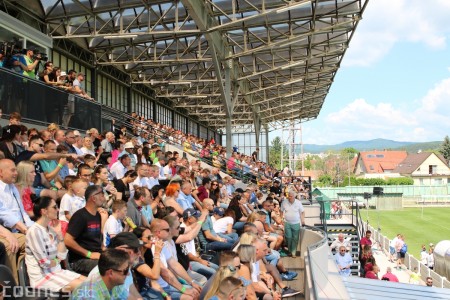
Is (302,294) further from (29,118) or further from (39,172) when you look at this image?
(29,118)

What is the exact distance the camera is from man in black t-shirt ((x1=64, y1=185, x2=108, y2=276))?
187 inches

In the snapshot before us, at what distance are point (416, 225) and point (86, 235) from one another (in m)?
38.6

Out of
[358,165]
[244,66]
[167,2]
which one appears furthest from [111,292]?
[358,165]

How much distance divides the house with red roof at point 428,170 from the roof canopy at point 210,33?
65.1 metres

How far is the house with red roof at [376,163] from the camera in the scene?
115 m

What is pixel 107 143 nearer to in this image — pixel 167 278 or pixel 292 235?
pixel 292 235

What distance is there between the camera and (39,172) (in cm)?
659

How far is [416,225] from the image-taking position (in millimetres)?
39156

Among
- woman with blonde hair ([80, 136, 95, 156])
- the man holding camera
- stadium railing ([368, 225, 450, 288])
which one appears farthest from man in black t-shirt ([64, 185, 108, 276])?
stadium railing ([368, 225, 450, 288])

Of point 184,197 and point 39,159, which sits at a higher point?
point 39,159

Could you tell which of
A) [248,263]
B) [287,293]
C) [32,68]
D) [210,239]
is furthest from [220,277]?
[32,68]

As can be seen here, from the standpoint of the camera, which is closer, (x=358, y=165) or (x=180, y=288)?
(x=180, y=288)

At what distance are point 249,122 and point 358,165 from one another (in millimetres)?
77541

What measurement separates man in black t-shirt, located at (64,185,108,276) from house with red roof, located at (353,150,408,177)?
109 m
